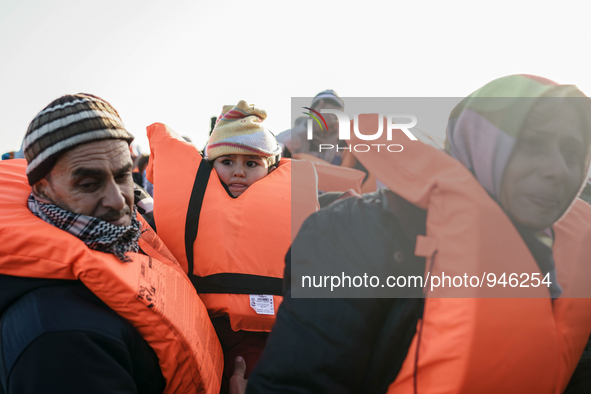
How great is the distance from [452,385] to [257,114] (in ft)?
6.23

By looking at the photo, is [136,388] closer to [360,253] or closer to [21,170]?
[360,253]

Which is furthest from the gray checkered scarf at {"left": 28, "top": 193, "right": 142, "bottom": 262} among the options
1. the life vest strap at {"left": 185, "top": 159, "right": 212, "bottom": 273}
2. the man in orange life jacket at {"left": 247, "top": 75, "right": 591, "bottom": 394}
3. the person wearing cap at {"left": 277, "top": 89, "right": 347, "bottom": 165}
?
the person wearing cap at {"left": 277, "top": 89, "right": 347, "bottom": 165}

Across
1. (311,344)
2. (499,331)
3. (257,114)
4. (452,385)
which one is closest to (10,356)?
(311,344)

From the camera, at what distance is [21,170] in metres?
1.67

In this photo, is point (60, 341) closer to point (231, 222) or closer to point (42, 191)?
point (42, 191)

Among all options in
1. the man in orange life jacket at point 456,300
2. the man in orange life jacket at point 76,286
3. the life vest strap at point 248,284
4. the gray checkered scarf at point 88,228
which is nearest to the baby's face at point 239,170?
the life vest strap at point 248,284

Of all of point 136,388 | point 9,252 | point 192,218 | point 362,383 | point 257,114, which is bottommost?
point 136,388

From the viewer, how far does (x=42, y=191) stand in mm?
1312

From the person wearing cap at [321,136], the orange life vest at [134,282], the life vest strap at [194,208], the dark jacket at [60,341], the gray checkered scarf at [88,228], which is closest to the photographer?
the dark jacket at [60,341]

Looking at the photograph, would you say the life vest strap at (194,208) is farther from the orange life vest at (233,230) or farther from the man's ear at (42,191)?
the man's ear at (42,191)

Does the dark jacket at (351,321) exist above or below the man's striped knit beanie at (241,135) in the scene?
below

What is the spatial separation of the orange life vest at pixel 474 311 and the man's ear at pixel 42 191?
128 centimetres

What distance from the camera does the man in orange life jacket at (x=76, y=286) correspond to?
102 centimetres

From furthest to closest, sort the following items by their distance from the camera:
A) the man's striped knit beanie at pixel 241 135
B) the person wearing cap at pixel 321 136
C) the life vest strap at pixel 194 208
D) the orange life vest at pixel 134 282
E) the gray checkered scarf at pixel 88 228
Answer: the person wearing cap at pixel 321 136, the man's striped knit beanie at pixel 241 135, the life vest strap at pixel 194 208, the gray checkered scarf at pixel 88 228, the orange life vest at pixel 134 282
